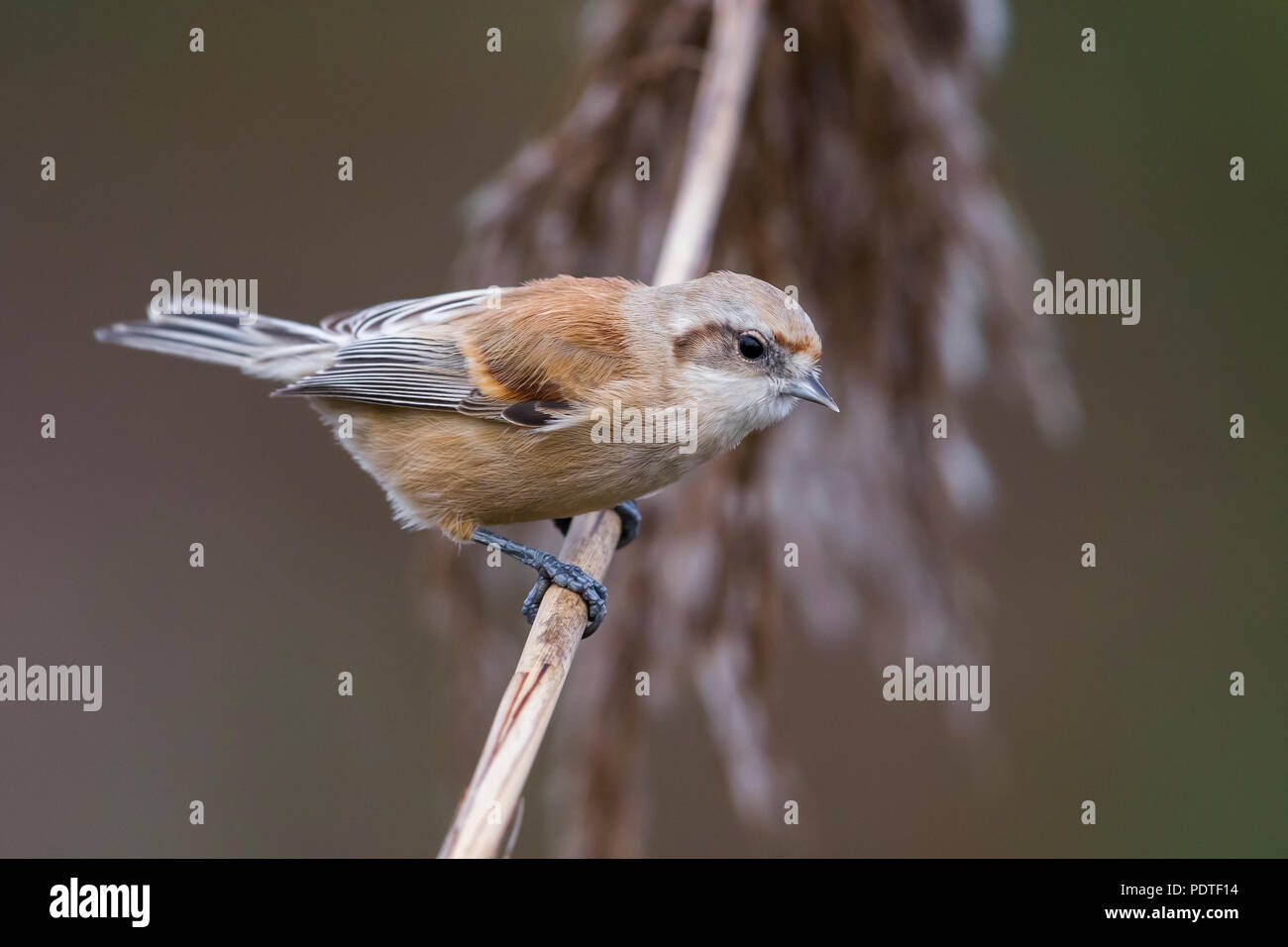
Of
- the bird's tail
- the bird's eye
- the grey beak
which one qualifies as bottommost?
the grey beak

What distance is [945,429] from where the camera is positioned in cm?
328

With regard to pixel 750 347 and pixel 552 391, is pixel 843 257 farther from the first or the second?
pixel 552 391

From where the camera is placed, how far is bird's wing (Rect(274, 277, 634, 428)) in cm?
303

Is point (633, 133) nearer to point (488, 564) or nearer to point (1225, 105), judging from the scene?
point (488, 564)

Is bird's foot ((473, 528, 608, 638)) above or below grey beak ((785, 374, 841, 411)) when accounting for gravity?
below

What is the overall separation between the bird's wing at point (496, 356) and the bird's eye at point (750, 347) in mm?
295

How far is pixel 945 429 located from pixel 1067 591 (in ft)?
6.25

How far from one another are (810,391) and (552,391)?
2.18 feet

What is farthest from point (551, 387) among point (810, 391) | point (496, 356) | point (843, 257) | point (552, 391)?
point (843, 257)

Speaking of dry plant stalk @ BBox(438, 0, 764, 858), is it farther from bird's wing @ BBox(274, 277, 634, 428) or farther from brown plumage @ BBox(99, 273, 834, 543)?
bird's wing @ BBox(274, 277, 634, 428)

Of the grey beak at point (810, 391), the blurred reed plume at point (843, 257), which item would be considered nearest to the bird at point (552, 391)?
the grey beak at point (810, 391)

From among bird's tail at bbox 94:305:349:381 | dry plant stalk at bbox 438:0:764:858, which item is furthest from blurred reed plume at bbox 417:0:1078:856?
bird's tail at bbox 94:305:349:381


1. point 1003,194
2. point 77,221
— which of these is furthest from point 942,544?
point 77,221

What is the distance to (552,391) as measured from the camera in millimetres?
3051
